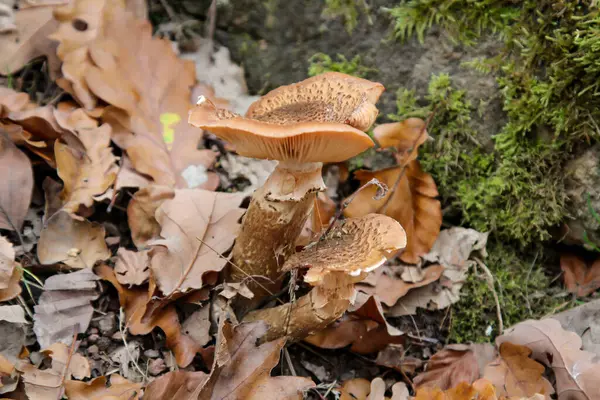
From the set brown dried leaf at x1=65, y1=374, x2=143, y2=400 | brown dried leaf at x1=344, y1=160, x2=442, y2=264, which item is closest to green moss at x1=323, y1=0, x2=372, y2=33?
brown dried leaf at x1=344, y1=160, x2=442, y2=264

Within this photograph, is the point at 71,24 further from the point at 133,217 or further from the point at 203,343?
the point at 203,343

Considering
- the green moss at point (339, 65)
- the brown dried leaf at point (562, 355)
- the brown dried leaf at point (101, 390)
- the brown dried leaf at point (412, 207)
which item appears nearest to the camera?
the brown dried leaf at point (101, 390)

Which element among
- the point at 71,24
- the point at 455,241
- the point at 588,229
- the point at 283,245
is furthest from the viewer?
the point at 71,24

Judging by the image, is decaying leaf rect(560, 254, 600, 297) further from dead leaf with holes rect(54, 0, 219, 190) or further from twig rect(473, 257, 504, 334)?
dead leaf with holes rect(54, 0, 219, 190)

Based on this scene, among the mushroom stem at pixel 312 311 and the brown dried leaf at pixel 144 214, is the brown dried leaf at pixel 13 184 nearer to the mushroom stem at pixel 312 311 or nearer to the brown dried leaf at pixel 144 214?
the brown dried leaf at pixel 144 214

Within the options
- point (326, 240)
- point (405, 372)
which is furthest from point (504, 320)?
point (326, 240)

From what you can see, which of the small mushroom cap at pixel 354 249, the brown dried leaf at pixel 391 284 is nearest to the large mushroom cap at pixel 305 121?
the small mushroom cap at pixel 354 249
